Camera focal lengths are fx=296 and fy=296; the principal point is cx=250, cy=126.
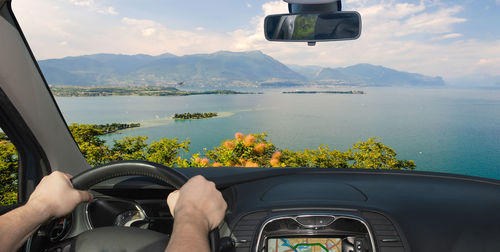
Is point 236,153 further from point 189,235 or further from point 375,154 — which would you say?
point 189,235

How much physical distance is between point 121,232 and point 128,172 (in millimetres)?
258

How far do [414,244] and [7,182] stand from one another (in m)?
3.92

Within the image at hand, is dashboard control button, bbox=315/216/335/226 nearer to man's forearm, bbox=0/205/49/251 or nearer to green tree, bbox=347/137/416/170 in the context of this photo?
man's forearm, bbox=0/205/49/251

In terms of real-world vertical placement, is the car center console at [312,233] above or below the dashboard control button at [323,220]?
below

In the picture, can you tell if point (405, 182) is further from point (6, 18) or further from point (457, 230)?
point (6, 18)

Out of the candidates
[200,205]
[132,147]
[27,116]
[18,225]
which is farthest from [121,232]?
[132,147]

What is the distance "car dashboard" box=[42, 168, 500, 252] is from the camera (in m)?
1.69

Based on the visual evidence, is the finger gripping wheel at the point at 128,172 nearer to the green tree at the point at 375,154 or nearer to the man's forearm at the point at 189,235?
the man's forearm at the point at 189,235

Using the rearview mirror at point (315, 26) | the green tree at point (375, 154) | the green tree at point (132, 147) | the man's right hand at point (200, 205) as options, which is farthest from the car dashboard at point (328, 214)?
the green tree at point (375, 154)

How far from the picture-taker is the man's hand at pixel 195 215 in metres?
0.69

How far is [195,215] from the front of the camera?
81 cm

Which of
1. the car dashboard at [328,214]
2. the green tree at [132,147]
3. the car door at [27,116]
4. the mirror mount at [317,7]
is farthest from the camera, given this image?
the green tree at [132,147]

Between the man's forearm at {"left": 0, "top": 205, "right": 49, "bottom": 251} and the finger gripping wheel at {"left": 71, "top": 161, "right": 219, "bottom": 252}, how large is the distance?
175mm

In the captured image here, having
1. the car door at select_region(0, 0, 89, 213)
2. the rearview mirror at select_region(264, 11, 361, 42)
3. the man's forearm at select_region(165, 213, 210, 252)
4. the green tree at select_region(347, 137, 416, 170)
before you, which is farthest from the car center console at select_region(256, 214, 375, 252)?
the green tree at select_region(347, 137, 416, 170)
